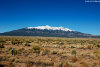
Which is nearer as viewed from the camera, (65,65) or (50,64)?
(65,65)

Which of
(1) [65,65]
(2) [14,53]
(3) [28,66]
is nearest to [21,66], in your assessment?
(3) [28,66]

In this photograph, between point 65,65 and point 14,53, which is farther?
point 14,53

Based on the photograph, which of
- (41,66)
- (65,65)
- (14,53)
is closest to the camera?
(65,65)

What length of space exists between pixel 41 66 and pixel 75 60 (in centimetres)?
393

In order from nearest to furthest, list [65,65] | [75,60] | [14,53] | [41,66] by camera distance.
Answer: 1. [65,65]
2. [41,66]
3. [75,60]
4. [14,53]

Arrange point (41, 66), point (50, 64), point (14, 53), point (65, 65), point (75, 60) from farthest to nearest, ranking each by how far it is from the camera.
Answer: point (14, 53), point (75, 60), point (50, 64), point (41, 66), point (65, 65)

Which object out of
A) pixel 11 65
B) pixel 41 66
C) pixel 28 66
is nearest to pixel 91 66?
pixel 41 66

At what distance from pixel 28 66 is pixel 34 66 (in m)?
0.53

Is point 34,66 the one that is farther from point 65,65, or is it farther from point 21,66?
point 65,65

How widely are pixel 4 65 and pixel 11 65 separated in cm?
58

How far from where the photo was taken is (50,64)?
11.6 meters

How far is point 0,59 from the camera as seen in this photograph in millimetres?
13008

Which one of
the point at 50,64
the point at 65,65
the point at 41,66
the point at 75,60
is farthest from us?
the point at 75,60

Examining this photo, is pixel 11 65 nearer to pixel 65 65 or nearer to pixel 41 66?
pixel 41 66
